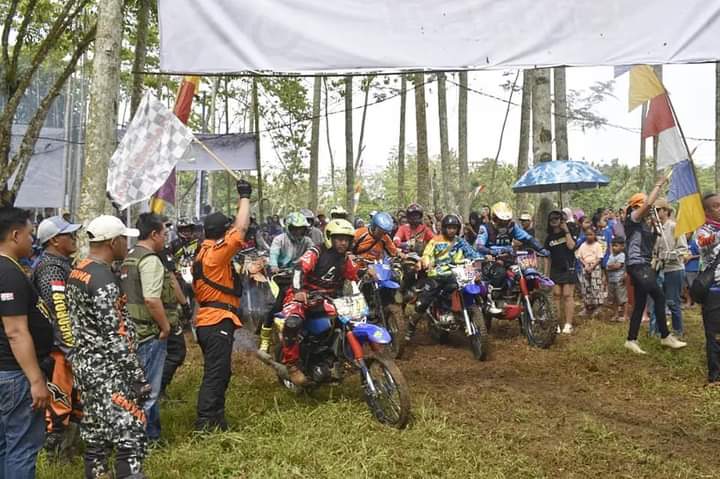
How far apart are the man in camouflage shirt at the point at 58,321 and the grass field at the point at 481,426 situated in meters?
0.36

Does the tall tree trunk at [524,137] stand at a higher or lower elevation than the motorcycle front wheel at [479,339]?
higher

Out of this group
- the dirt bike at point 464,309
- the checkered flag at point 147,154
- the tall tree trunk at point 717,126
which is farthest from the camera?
the tall tree trunk at point 717,126

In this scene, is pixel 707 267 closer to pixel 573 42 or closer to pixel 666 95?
pixel 666 95

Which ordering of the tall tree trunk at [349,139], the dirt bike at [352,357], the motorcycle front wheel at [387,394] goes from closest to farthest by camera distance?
the motorcycle front wheel at [387,394], the dirt bike at [352,357], the tall tree trunk at [349,139]

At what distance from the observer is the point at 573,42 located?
13.2 feet

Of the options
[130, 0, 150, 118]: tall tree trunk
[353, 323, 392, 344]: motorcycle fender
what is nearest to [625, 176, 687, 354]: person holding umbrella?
[353, 323, 392, 344]: motorcycle fender

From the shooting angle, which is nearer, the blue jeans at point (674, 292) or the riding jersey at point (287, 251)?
the riding jersey at point (287, 251)

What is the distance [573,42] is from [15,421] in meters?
4.13

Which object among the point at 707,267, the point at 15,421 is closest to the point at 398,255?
the point at 707,267

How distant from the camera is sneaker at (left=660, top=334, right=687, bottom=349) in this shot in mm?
7734

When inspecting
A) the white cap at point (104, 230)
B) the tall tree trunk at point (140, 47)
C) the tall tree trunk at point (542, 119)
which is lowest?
the white cap at point (104, 230)

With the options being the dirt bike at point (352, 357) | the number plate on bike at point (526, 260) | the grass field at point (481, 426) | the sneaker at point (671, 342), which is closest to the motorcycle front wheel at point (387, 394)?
the dirt bike at point (352, 357)

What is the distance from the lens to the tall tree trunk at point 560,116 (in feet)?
42.3

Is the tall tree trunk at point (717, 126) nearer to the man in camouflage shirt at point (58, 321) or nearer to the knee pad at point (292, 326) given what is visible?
the knee pad at point (292, 326)
